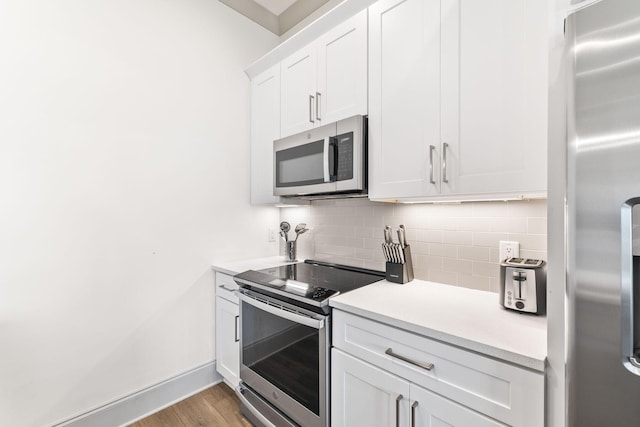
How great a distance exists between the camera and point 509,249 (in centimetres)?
136

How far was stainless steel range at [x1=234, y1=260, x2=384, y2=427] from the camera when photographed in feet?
4.42

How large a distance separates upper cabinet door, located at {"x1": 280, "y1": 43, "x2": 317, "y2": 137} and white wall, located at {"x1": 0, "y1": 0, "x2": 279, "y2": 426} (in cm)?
49

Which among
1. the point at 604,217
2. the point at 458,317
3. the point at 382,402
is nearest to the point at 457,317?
the point at 458,317

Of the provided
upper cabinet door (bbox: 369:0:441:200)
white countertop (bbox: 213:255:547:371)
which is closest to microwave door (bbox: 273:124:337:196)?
upper cabinet door (bbox: 369:0:441:200)

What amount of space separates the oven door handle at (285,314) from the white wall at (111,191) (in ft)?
1.91

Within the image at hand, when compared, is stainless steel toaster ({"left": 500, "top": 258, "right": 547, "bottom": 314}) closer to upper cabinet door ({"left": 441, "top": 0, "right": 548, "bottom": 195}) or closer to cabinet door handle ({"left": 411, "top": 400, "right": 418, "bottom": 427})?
upper cabinet door ({"left": 441, "top": 0, "right": 548, "bottom": 195})

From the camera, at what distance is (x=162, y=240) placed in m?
1.92

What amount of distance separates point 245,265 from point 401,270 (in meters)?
1.15

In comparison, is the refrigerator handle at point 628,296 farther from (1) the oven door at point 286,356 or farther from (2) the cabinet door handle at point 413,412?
(1) the oven door at point 286,356

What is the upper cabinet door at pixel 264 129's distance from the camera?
2.14 meters

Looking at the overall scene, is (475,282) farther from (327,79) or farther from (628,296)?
(327,79)

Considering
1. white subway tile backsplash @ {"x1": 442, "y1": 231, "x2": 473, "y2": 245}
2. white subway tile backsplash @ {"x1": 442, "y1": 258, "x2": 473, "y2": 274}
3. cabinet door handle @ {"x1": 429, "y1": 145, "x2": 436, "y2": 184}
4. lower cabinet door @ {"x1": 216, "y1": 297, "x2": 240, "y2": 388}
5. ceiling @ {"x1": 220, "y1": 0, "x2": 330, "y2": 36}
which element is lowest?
lower cabinet door @ {"x1": 216, "y1": 297, "x2": 240, "y2": 388}

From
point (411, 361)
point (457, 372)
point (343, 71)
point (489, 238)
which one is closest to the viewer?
point (457, 372)

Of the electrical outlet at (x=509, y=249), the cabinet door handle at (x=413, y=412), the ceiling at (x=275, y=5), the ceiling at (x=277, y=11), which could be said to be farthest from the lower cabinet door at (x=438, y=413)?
the ceiling at (x=275, y=5)
